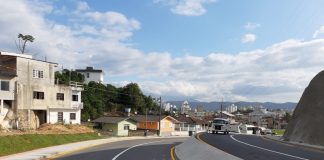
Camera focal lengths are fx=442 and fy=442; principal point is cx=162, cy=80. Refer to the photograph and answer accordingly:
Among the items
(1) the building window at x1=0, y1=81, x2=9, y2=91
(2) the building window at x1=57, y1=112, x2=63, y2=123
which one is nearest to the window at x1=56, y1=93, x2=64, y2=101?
(2) the building window at x1=57, y1=112, x2=63, y2=123

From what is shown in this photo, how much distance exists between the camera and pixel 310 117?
4350 cm

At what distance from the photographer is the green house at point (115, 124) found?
8975 centimetres

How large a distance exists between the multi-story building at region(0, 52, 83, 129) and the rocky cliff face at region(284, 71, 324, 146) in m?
36.8

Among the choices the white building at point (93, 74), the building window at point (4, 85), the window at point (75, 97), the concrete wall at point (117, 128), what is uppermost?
the white building at point (93, 74)

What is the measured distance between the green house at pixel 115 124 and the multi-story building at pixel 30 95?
1592 cm

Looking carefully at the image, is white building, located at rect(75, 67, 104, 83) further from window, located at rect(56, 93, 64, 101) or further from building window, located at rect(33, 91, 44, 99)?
building window, located at rect(33, 91, 44, 99)

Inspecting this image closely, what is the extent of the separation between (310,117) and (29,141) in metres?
29.0

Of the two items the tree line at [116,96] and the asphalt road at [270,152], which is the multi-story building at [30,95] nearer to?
the tree line at [116,96]

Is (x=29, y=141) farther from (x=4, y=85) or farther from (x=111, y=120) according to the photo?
(x=111, y=120)

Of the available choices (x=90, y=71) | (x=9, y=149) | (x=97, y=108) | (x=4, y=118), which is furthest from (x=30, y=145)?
(x=90, y=71)

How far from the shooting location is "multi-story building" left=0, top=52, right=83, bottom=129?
61.2m

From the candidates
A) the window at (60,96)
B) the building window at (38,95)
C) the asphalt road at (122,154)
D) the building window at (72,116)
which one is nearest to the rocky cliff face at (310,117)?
the asphalt road at (122,154)

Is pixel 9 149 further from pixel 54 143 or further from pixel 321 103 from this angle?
pixel 321 103

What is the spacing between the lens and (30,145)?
45781 mm
